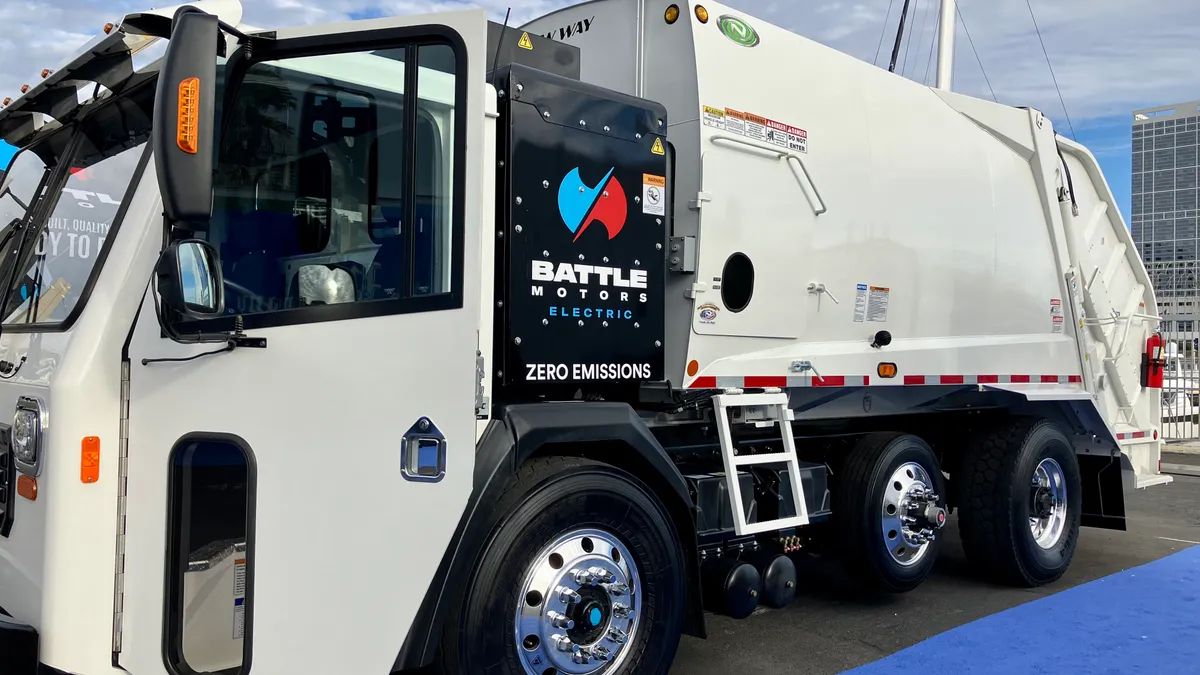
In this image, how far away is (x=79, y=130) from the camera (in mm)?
3340

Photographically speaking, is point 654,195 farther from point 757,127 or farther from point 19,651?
point 19,651

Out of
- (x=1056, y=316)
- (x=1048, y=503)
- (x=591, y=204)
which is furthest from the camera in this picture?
(x=1056, y=316)

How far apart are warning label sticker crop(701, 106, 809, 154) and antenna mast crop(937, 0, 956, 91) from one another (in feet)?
18.6

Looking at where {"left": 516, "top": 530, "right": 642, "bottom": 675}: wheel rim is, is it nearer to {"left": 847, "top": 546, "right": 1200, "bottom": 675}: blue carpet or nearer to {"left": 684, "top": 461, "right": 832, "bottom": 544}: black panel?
{"left": 684, "top": 461, "right": 832, "bottom": 544}: black panel

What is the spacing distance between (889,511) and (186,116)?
385cm

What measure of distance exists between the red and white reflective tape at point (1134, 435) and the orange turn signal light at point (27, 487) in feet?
21.0

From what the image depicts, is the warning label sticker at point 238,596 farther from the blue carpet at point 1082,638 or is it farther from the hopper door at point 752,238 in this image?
the blue carpet at point 1082,638

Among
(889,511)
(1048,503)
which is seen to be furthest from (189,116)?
(1048,503)

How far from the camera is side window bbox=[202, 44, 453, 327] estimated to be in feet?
9.41

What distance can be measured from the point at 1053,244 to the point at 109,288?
18.0ft

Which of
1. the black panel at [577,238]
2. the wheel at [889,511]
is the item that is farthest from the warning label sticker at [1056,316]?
the black panel at [577,238]

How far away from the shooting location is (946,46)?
9344 mm

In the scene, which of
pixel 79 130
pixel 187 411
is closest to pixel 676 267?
pixel 187 411

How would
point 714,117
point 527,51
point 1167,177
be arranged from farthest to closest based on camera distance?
1. point 1167,177
2. point 714,117
3. point 527,51
